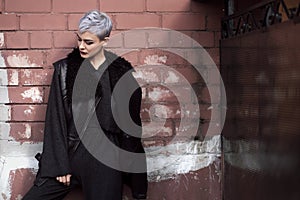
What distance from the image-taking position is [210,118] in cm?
349

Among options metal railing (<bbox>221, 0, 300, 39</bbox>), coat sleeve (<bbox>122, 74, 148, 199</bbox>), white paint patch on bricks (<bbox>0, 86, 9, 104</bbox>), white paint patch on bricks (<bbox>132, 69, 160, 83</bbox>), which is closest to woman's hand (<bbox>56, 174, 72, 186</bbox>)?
coat sleeve (<bbox>122, 74, 148, 199</bbox>)

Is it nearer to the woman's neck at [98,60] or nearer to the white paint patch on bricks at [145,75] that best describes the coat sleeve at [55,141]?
the woman's neck at [98,60]

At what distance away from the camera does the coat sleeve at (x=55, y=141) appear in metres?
3.01

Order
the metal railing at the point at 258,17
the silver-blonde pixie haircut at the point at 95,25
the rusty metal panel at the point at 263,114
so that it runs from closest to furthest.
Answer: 1. the rusty metal panel at the point at 263,114
2. the metal railing at the point at 258,17
3. the silver-blonde pixie haircut at the point at 95,25

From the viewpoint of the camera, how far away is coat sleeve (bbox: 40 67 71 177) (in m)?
3.01

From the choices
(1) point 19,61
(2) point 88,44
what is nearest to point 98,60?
(2) point 88,44

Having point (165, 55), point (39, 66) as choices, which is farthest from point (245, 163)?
point (39, 66)

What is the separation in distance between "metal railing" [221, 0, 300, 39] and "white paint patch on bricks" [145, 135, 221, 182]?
70 cm

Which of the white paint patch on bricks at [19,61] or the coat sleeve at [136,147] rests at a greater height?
the white paint patch on bricks at [19,61]

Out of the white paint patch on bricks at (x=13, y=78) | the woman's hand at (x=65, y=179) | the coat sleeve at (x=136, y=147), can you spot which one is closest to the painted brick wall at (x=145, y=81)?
the white paint patch on bricks at (x=13, y=78)

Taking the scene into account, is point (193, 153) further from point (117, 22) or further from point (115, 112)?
point (117, 22)

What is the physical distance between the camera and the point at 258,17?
2.80 m

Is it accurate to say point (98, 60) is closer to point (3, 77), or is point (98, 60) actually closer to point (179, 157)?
point (3, 77)

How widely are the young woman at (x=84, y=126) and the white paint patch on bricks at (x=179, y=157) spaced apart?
410 millimetres
